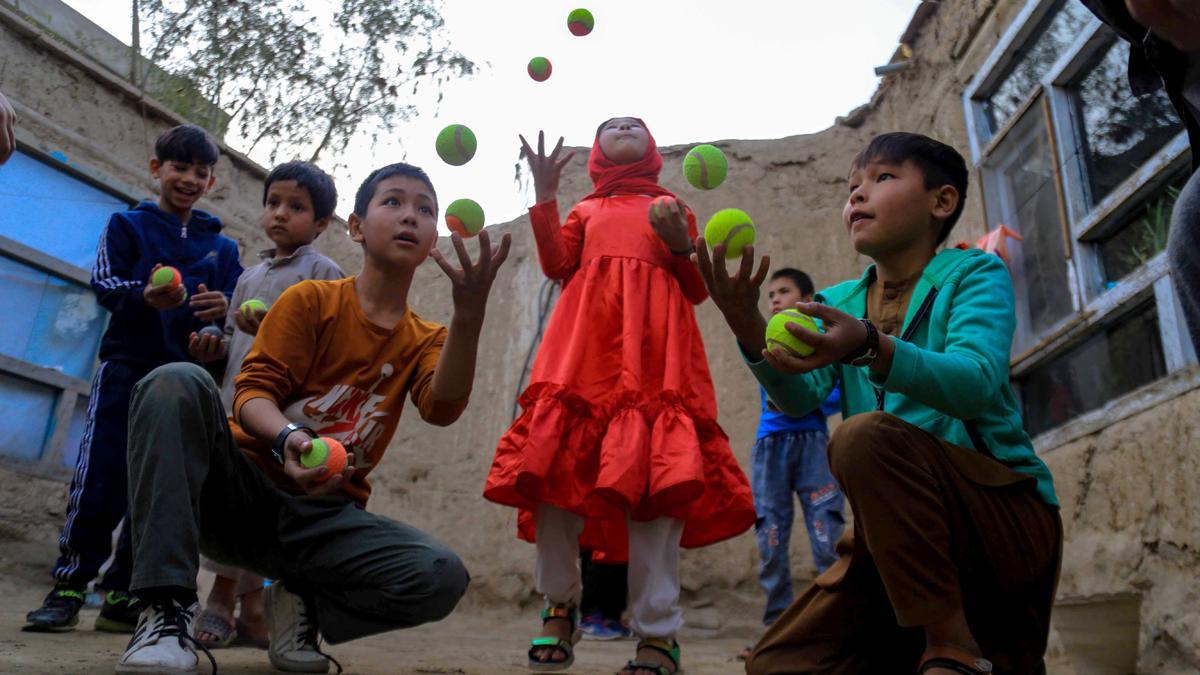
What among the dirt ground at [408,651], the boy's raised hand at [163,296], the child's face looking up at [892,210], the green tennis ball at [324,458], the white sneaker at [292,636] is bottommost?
the dirt ground at [408,651]

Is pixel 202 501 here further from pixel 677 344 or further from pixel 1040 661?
pixel 1040 661

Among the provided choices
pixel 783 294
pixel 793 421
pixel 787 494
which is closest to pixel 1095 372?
pixel 793 421

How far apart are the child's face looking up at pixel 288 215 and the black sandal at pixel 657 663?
6.04 ft

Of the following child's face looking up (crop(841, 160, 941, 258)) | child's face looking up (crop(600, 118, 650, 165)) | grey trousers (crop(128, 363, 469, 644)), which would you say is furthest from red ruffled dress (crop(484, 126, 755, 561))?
child's face looking up (crop(841, 160, 941, 258))

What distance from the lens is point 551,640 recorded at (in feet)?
8.02

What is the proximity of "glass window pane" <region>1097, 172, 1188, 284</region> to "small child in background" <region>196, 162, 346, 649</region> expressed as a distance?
8.73 ft

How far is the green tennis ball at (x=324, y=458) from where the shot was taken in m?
1.93

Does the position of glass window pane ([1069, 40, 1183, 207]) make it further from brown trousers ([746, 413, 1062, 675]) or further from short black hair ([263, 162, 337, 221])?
short black hair ([263, 162, 337, 221])

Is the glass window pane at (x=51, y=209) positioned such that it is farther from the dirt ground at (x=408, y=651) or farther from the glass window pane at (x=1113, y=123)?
the glass window pane at (x=1113, y=123)

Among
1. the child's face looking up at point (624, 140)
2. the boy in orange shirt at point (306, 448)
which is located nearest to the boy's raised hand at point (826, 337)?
the boy in orange shirt at point (306, 448)

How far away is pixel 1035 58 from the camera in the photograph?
3969mm

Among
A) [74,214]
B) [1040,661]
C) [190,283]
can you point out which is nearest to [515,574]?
[190,283]

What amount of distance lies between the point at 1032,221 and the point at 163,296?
3.36 meters

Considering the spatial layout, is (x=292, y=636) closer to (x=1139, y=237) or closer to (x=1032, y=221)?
(x=1139, y=237)
